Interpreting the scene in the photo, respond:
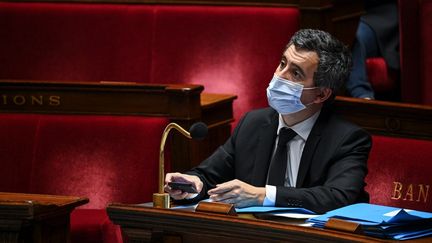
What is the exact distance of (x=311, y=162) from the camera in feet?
3.23

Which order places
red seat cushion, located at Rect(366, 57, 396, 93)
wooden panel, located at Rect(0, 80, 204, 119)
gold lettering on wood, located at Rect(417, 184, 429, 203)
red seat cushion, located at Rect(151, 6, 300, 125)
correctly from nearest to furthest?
gold lettering on wood, located at Rect(417, 184, 429, 203) < wooden panel, located at Rect(0, 80, 204, 119) < red seat cushion, located at Rect(151, 6, 300, 125) < red seat cushion, located at Rect(366, 57, 396, 93)

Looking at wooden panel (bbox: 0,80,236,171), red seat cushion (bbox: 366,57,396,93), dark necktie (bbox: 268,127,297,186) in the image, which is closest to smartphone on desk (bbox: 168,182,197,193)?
dark necktie (bbox: 268,127,297,186)

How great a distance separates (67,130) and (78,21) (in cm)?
35

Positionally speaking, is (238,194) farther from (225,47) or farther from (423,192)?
(225,47)

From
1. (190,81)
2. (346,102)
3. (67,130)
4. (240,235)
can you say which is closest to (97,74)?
(190,81)

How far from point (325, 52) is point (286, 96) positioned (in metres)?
0.06

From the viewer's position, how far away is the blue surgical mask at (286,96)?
3.26ft

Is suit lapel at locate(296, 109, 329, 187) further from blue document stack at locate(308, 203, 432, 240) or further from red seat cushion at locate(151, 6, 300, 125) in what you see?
red seat cushion at locate(151, 6, 300, 125)

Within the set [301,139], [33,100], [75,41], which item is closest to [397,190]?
[301,139]

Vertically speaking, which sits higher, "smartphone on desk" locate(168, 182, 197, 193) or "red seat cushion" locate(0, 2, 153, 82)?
"red seat cushion" locate(0, 2, 153, 82)

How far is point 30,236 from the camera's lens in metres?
0.91

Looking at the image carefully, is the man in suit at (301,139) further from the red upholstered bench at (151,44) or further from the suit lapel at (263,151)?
the red upholstered bench at (151,44)

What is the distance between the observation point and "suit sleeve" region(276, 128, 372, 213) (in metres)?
0.91

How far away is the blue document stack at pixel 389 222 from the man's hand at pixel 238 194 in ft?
0.36
